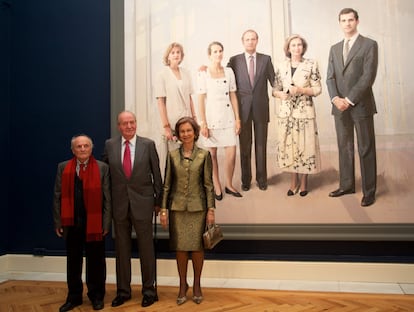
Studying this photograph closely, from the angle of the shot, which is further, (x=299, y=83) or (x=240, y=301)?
(x=299, y=83)

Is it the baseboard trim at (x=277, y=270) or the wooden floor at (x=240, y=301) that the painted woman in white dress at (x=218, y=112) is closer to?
the baseboard trim at (x=277, y=270)

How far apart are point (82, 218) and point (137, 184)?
1.68 ft

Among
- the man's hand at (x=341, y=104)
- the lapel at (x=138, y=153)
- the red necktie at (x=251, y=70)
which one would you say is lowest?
the lapel at (x=138, y=153)

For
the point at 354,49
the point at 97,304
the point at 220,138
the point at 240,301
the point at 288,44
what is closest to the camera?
the point at 97,304

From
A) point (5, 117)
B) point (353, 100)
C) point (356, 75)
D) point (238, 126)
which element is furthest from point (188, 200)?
point (5, 117)

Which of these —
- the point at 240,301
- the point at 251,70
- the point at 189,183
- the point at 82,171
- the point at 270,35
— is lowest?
the point at 240,301

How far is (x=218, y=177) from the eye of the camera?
4.23 meters

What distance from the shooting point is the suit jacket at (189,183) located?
3.38m

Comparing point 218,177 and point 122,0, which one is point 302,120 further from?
point 122,0

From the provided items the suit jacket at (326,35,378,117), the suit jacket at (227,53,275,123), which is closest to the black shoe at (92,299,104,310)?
the suit jacket at (227,53,275,123)

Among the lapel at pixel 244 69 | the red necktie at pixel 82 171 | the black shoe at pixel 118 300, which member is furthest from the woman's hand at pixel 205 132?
the black shoe at pixel 118 300

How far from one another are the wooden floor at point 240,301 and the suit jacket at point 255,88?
1.70 meters

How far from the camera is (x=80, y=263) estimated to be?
3379mm

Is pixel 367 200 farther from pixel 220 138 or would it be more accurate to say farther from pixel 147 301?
pixel 147 301
